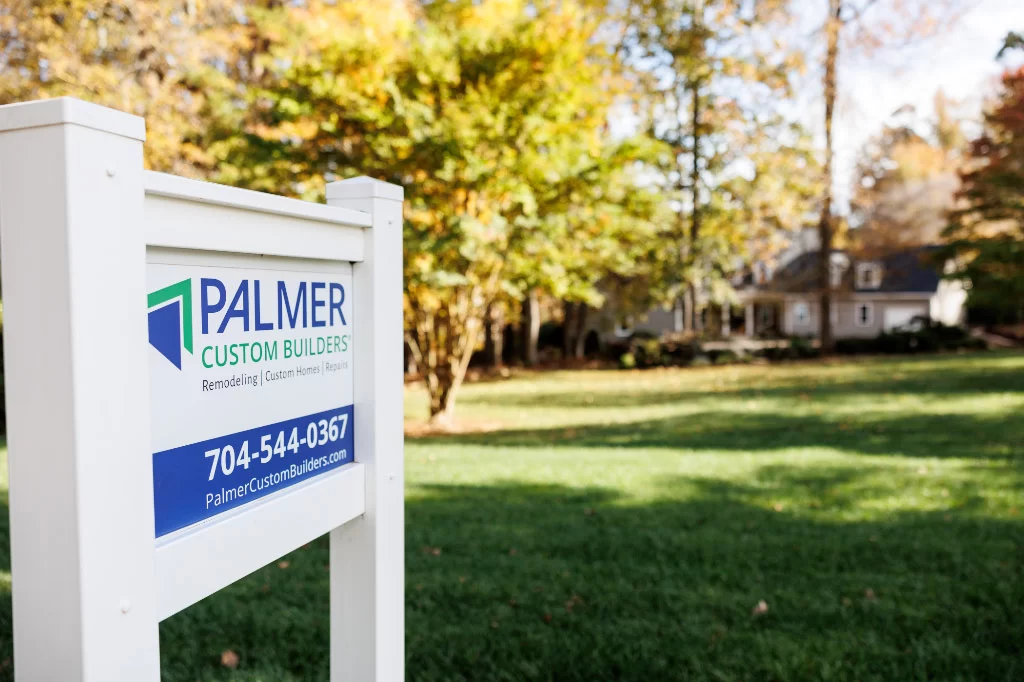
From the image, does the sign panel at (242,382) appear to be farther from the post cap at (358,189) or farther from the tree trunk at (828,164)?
the tree trunk at (828,164)

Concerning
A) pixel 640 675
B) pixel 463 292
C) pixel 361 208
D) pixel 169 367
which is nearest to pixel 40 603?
pixel 169 367

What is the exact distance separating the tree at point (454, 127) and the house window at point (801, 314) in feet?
117

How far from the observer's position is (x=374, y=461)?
234cm

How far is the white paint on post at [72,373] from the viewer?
1.39 meters

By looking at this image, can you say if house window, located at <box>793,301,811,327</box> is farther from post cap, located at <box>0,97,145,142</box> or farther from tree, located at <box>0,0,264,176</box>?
post cap, located at <box>0,97,145,142</box>

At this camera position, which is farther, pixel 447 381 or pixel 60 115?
pixel 447 381

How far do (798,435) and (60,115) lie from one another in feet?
34.5

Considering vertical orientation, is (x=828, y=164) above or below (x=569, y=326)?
above

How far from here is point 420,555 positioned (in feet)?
16.9

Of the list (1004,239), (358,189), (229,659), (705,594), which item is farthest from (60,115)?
(1004,239)

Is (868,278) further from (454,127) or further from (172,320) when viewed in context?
(172,320)

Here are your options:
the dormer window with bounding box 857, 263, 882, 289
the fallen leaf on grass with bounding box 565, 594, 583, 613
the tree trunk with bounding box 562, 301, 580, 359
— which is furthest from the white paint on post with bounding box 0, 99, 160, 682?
the dormer window with bounding box 857, 263, 882, 289

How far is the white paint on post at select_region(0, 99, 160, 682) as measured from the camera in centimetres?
139

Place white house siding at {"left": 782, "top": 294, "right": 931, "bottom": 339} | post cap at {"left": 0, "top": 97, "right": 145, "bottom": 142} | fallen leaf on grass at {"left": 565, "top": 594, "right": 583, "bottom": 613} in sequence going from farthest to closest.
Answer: white house siding at {"left": 782, "top": 294, "right": 931, "bottom": 339} < fallen leaf on grass at {"left": 565, "top": 594, "right": 583, "bottom": 613} < post cap at {"left": 0, "top": 97, "right": 145, "bottom": 142}
